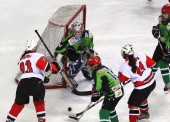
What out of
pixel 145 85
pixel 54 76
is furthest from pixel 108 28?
pixel 145 85

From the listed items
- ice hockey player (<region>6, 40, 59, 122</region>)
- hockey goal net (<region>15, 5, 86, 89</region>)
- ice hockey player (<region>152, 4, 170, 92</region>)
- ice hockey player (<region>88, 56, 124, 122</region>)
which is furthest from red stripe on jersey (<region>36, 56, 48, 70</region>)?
ice hockey player (<region>152, 4, 170, 92</region>)

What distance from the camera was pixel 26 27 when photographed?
8.02 metres

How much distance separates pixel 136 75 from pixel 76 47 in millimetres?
1184

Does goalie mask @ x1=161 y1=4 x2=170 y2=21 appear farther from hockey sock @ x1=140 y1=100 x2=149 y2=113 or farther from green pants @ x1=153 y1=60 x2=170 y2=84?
hockey sock @ x1=140 y1=100 x2=149 y2=113

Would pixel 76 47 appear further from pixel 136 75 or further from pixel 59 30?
pixel 136 75

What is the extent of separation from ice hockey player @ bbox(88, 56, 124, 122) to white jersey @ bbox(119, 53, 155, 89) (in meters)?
0.11

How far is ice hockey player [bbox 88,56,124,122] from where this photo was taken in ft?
14.1

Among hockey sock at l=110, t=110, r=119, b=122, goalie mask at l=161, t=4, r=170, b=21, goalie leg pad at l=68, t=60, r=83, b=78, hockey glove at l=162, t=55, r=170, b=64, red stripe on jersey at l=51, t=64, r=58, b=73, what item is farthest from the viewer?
goalie leg pad at l=68, t=60, r=83, b=78

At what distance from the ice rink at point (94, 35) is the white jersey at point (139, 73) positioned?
60 cm

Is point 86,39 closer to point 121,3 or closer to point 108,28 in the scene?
point 108,28

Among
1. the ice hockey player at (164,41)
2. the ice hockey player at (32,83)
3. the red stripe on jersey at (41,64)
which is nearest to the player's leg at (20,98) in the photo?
the ice hockey player at (32,83)

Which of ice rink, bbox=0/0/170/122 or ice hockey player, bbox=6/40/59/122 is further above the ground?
ice hockey player, bbox=6/40/59/122

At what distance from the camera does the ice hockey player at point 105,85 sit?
4297 mm

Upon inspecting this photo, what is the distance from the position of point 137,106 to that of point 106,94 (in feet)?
1.15
